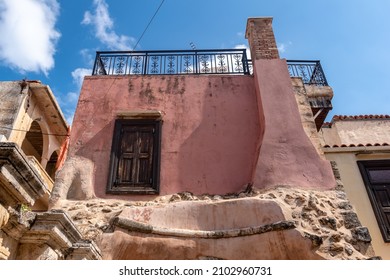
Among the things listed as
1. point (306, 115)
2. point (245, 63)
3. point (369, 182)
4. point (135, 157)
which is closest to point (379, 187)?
point (369, 182)

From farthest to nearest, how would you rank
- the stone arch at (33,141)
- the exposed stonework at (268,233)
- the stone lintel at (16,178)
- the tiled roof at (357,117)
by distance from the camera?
the tiled roof at (357,117) < the stone arch at (33,141) < the exposed stonework at (268,233) < the stone lintel at (16,178)

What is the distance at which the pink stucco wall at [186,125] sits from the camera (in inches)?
270

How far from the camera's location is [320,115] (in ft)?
29.8

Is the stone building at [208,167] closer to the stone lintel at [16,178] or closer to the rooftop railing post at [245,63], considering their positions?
the rooftop railing post at [245,63]

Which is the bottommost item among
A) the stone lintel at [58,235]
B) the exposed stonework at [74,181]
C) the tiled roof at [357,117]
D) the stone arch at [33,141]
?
the stone lintel at [58,235]

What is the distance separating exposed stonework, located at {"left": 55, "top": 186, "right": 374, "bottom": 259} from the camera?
5375 millimetres

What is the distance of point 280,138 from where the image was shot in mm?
6848

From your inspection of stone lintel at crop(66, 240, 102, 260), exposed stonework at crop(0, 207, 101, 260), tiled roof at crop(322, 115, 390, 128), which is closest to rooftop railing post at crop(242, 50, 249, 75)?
tiled roof at crop(322, 115, 390, 128)

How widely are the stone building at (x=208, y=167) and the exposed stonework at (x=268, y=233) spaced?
0.7 inches

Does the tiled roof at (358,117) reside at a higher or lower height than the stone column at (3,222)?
higher

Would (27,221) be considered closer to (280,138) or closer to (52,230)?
(52,230)

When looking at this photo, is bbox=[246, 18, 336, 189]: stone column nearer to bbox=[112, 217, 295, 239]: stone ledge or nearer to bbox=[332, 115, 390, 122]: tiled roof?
bbox=[112, 217, 295, 239]: stone ledge

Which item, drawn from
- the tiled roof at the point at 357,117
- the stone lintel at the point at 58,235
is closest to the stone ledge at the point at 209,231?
the stone lintel at the point at 58,235
